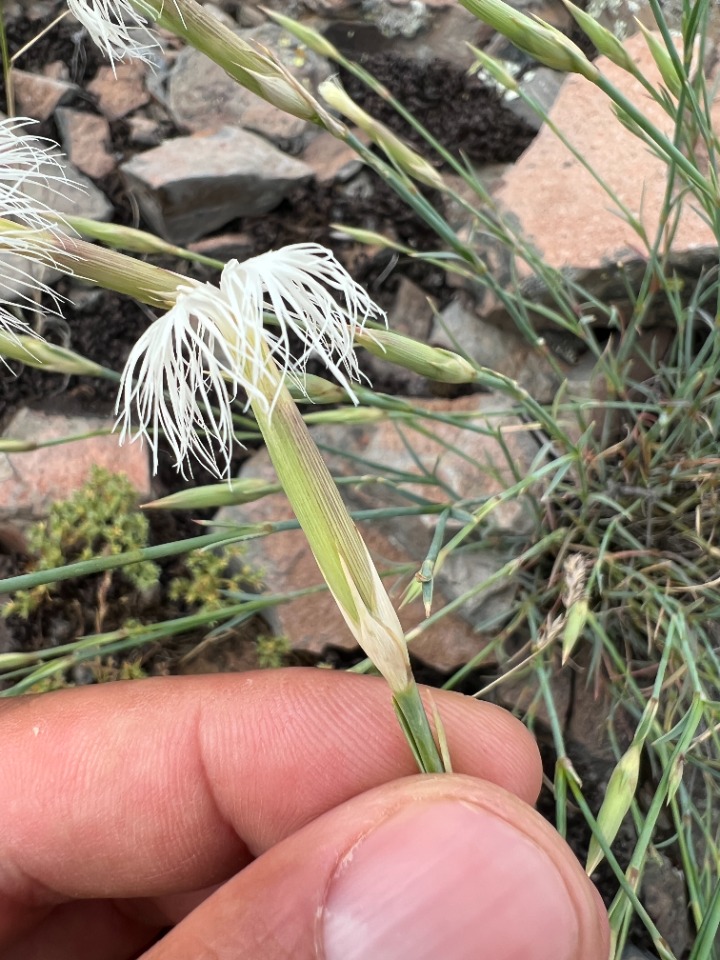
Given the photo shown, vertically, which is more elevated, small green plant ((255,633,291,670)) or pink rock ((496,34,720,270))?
pink rock ((496,34,720,270))

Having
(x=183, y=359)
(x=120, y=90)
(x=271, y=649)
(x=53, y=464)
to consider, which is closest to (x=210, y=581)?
(x=271, y=649)

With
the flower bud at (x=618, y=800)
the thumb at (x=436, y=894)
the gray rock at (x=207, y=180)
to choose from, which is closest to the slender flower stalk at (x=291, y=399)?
the thumb at (x=436, y=894)

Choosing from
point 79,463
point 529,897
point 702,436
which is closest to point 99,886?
point 529,897

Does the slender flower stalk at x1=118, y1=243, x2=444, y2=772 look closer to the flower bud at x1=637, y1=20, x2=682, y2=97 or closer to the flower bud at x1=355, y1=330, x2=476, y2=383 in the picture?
the flower bud at x1=355, y1=330, x2=476, y2=383

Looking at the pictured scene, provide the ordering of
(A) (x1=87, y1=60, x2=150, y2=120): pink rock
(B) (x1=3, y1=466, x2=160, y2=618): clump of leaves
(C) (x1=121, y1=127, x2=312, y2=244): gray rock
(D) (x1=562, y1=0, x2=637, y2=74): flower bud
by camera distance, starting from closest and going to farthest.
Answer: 1. (D) (x1=562, y1=0, x2=637, y2=74): flower bud
2. (B) (x1=3, y1=466, x2=160, y2=618): clump of leaves
3. (C) (x1=121, y1=127, x2=312, y2=244): gray rock
4. (A) (x1=87, y1=60, x2=150, y2=120): pink rock

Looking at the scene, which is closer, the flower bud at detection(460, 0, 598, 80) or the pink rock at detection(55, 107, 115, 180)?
the flower bud at detection(460, 0, 598, 80)

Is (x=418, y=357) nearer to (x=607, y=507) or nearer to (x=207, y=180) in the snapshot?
(x=607, y=507)

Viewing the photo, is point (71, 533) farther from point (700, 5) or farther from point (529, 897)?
point (700, 5)

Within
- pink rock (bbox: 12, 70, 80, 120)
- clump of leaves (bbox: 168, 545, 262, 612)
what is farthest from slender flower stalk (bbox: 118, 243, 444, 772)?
pink rock (bbox: 12, 70, 80, 120)

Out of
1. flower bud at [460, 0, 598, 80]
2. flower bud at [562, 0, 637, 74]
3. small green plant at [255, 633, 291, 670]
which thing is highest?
flower bud at [562, 0, 637, 74]
